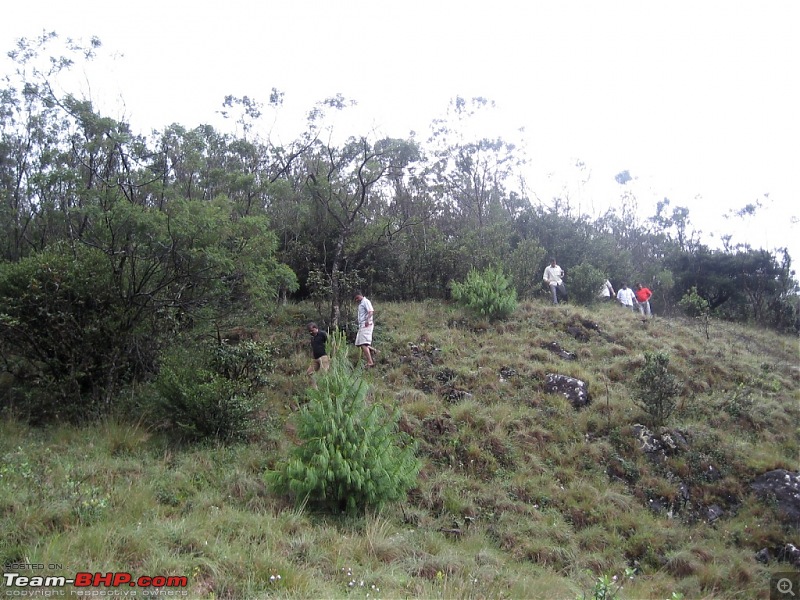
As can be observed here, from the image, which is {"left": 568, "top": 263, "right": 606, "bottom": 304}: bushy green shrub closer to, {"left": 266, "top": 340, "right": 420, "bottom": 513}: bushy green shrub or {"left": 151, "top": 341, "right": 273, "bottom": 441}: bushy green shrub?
{"left": 151, "top": 341, "right": 273, "bottom": 441}: bushy green shrub

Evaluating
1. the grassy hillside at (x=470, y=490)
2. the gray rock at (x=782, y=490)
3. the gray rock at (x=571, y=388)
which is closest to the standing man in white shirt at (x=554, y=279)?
the grassy hillside at (x=470, y=490)

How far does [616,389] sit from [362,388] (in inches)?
270

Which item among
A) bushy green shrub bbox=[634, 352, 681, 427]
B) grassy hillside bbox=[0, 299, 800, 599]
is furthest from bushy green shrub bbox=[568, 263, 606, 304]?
bushy green shrub bbox=[634, 352, 681, 427]

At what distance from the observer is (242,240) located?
10.5m

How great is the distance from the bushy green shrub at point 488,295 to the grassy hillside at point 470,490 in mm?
905

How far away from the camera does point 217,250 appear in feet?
32.1

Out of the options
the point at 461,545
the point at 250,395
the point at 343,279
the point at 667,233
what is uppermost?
the point at 667,233

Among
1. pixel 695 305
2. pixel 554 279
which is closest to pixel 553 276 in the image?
pixel 554 279

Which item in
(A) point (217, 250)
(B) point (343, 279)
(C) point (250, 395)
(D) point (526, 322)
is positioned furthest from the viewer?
(D) point (526, 322)

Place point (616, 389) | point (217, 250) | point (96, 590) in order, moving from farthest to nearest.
→ point (616, 389) < point (217, 250) < point (96, 590)

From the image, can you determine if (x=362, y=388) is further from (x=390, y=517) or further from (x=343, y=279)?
(x=343, y=279)

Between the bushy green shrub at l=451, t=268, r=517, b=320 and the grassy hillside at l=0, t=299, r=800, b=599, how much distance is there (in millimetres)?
905

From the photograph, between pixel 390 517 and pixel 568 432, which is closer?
pixel 390 517

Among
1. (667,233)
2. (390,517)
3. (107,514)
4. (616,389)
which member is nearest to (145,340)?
(107,514)
